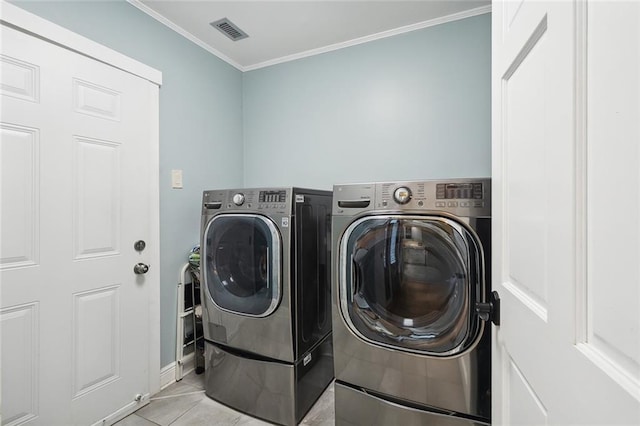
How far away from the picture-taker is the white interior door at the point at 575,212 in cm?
34

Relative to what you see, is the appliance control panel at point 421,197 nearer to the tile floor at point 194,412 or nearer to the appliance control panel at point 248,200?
the appliance control panel at point 248,200

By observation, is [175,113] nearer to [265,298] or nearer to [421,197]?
[265,298]

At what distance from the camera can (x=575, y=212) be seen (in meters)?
0.44

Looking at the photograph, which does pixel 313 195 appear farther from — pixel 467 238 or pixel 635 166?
pixel 635 166

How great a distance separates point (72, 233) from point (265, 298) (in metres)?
1.05

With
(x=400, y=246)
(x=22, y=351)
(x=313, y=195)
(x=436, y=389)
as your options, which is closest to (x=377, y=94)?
(x=313, y=195)

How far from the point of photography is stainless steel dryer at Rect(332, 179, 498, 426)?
1.17m

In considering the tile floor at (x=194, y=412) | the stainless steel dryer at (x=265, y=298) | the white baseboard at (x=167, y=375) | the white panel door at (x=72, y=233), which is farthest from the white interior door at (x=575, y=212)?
the white baseboard at (x=167, y=375)

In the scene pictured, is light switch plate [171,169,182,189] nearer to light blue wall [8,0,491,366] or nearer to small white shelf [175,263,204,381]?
light blue wall [8,0,491,366]

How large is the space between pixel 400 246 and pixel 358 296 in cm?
32

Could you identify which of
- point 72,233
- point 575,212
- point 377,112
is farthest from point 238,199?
point 575,212

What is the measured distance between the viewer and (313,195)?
1761 mm

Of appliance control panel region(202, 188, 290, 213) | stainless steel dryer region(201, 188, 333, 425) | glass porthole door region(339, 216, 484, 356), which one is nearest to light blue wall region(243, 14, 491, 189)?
stainless steel dryer region(201, 188, 333, 425)

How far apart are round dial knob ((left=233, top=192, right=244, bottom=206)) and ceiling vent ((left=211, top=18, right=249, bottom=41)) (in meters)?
1.29
